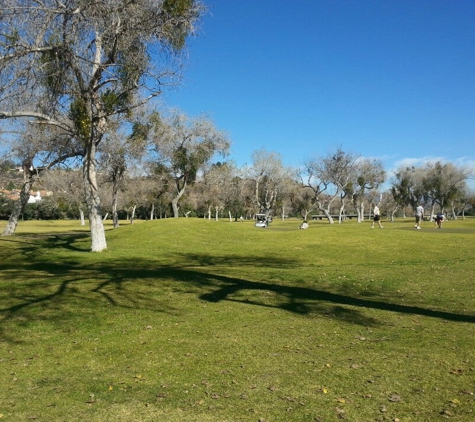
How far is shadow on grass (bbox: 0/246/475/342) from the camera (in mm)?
8656

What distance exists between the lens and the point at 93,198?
1856cm

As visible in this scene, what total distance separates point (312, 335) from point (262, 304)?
2529 millimetres

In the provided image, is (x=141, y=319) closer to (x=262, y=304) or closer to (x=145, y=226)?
(x=262, y=304)

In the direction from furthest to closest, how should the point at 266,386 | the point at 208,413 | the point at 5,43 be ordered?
the point at 5,43
the point at 266,386
the point at 208,413

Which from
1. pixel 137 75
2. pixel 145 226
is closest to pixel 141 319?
pixel 137 75

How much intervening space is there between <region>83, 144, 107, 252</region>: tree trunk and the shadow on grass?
14.1 feet

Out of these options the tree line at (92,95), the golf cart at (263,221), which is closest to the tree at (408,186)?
the golf cart at (263,221)

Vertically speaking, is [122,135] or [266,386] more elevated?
[122,135]

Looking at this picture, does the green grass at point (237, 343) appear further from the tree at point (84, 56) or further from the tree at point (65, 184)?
the tree at point (65, 184)

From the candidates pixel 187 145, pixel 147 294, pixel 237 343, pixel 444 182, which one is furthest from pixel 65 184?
pixel 444 182

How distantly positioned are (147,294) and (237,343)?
13.9 ft

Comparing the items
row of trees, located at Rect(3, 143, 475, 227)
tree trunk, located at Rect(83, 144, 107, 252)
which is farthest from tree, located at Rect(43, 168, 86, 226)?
tree trunk, located at Rect(83, 144, 107, 252)

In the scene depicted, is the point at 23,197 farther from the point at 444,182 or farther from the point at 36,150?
the point at 444,182

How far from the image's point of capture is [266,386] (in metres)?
5.13
